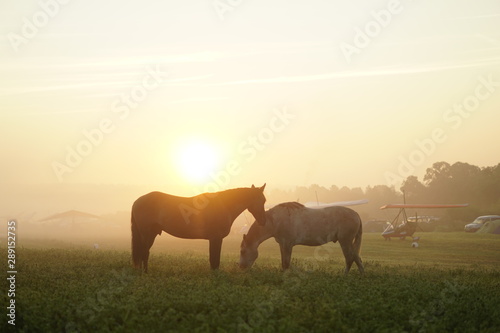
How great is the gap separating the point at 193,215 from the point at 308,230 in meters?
4.02

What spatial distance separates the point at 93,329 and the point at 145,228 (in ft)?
24.8

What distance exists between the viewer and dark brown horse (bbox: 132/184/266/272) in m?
17.9

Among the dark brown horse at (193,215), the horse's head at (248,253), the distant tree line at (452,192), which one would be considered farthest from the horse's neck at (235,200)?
the distant tree line at (452,192)

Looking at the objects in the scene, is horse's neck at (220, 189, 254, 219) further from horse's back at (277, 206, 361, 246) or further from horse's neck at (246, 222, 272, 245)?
horse's back at (277, 206, 361, 246)

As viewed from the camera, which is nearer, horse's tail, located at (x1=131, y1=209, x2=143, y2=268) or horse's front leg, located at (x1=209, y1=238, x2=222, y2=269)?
horse's front leg, located at (x1=209, y1=238, x2=222, y2=269)

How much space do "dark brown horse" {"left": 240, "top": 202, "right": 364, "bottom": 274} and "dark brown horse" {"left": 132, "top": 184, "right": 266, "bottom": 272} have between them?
105 cm

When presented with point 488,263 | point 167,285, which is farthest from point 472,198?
point 167,285

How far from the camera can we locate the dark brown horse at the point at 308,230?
18766 mm

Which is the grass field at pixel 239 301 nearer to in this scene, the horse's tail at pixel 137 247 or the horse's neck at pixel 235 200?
the horse's tail at pixel 137 247

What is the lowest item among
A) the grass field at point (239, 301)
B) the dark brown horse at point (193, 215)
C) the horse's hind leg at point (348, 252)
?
the grass field at point (239, 301)

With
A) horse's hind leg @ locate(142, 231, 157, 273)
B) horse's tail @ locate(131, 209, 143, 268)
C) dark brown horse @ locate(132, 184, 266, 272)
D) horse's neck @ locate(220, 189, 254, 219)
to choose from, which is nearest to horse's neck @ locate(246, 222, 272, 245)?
dark brown horse @ locate(132, 184, 266, 272)

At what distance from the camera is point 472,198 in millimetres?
120500


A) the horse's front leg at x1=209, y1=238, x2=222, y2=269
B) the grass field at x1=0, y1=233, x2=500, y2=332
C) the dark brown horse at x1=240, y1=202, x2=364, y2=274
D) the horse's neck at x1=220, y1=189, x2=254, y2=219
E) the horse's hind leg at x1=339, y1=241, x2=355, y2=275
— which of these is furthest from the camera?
the dark brown horse at x1=240, y1=202, x2=364, y2=274

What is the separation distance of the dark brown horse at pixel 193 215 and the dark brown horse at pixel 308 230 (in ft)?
3.44
